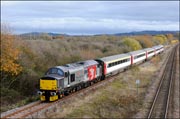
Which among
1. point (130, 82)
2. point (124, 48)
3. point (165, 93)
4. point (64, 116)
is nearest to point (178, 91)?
point (165, 93)

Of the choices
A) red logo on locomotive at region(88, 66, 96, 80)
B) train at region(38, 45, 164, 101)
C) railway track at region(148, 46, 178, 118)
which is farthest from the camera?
red logo on locomotive at region(88, 66, 96, 80)

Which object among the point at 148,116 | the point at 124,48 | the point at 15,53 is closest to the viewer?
the point at 148,116

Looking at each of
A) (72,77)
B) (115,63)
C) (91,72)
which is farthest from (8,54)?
(115,63)

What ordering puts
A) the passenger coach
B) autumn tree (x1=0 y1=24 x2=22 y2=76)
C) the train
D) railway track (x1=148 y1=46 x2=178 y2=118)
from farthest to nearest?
the passenger coach, autumn tree (x1=0 y1=24 x2=22 y2=76), the train, railway track (x1=148 y1=46 x2=178 y2=118)

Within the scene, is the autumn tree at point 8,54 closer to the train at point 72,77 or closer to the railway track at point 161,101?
the train at point 72,77

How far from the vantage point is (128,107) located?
28.2m

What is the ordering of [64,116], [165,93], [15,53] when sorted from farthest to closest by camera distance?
[165,93] < [15,53] < [64,116]

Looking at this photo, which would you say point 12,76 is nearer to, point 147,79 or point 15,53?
point 15,53

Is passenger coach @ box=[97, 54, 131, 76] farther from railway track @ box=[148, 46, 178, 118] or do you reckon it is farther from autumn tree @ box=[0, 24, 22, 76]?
autumn tree @ box=[0, 24, 22, 76]

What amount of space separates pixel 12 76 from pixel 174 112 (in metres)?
18.0

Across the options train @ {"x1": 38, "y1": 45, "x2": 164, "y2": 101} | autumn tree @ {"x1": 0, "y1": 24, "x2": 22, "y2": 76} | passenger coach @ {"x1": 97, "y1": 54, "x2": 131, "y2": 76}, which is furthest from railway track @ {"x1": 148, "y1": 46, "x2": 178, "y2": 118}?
autumn tree @ {"x1": 0, "y1": 24, "x2": 22, "y2": 76}

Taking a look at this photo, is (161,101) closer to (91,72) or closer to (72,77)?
(91,72)

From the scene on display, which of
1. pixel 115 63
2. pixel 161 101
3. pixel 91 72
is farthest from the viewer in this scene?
pixel 115 63

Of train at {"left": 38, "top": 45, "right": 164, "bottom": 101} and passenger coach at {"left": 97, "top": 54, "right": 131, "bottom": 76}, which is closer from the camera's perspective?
train at {"left": 38, "top": 45, "right": 164, "bottom": 101}
